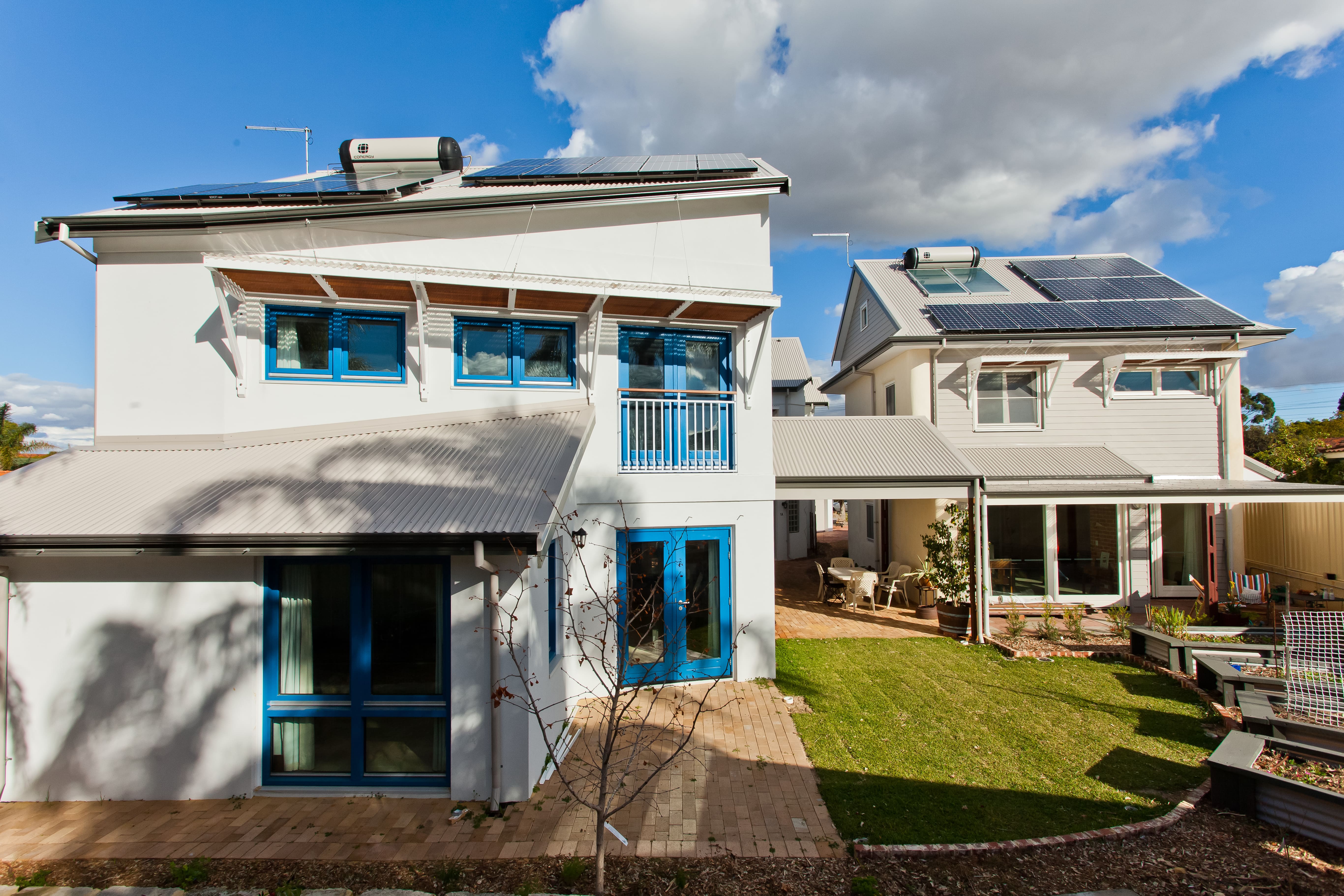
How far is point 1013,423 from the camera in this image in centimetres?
1421

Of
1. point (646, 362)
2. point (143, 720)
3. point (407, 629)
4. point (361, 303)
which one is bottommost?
point (143, 720)

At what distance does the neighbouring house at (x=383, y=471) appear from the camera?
17.9 ft

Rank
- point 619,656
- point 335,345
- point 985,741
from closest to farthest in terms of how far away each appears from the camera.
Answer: point 619,656
point 985,741
point 335,345

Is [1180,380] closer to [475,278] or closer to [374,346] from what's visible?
[475,278]

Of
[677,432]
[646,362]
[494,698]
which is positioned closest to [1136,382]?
[677,432]

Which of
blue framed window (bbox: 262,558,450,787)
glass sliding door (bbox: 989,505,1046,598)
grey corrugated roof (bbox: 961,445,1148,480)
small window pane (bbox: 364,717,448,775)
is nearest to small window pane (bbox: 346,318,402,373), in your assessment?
blue framed window (bbox: 262,558,450,787)

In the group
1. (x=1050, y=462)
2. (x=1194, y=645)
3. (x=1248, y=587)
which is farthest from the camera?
(x=1050, y=462)

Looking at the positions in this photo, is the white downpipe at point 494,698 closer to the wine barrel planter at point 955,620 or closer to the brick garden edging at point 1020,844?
the brick garden edging at point 1020,844

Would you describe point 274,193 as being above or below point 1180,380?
above

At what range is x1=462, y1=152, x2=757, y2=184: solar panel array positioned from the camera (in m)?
8.84

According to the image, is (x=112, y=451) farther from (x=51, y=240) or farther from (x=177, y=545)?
(x=177, y=545)

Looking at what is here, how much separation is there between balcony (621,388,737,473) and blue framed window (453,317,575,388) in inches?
43.7

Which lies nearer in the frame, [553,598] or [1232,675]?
[553,598]

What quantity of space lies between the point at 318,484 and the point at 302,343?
2617 mm
